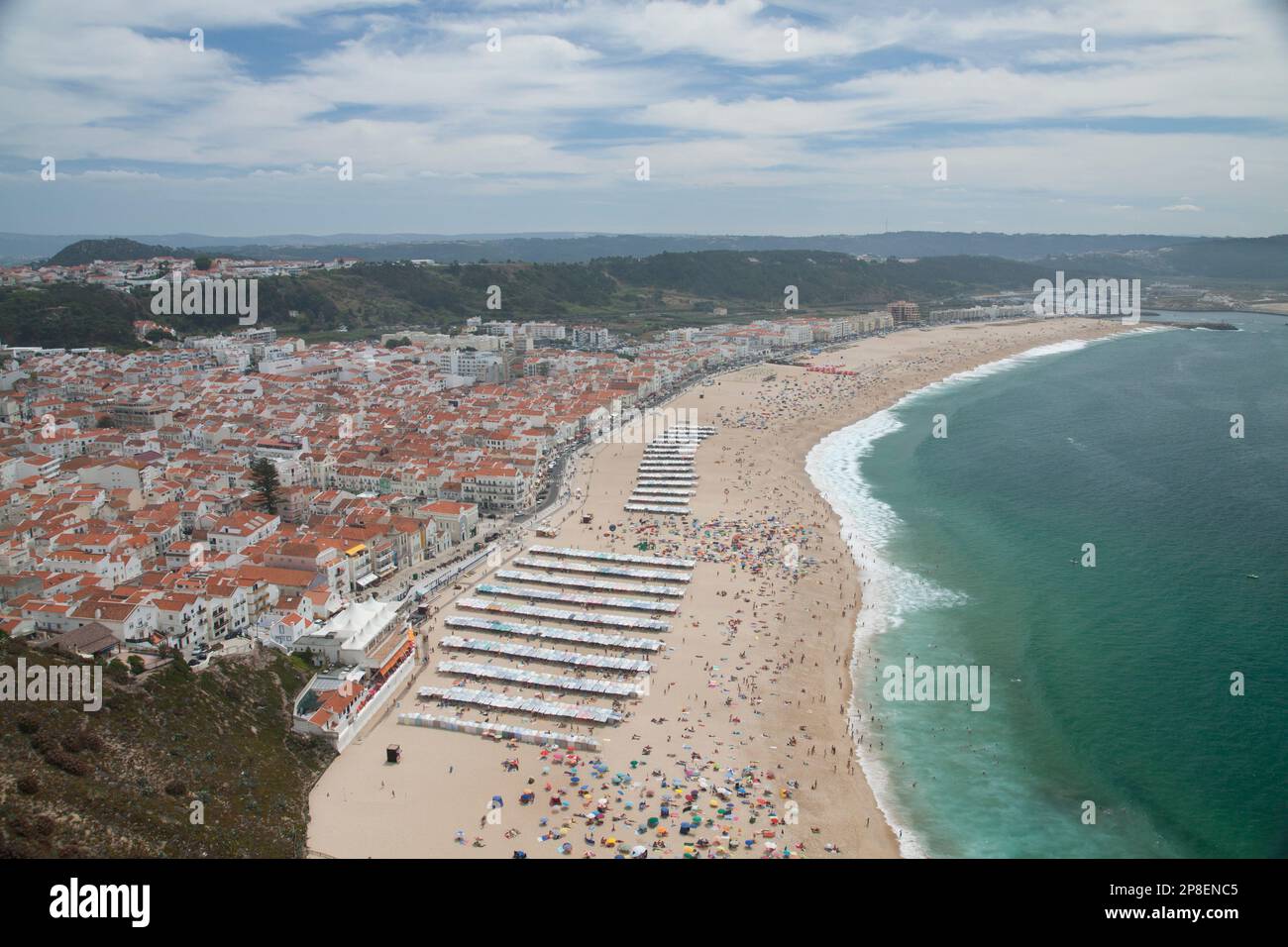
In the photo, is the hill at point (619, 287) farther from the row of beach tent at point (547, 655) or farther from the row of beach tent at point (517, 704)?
the row of beach tent at point (517, 704)

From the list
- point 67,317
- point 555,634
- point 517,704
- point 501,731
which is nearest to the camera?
point 501,731

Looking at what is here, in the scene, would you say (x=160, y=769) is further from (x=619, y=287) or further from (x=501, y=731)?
(x=619, y=287)

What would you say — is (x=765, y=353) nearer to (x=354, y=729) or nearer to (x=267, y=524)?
(x=267, y=524)

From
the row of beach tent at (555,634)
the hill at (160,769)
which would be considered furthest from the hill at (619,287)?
the hill at (160,769)

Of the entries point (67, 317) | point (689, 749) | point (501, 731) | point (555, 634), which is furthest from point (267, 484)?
point (67, 317)

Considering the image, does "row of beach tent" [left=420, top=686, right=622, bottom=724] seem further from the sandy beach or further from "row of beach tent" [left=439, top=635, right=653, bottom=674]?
"row of beach tent" [left=439, top=635, right=653, bottom=674]

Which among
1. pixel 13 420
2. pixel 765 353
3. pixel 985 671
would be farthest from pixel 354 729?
pixel 765 353
